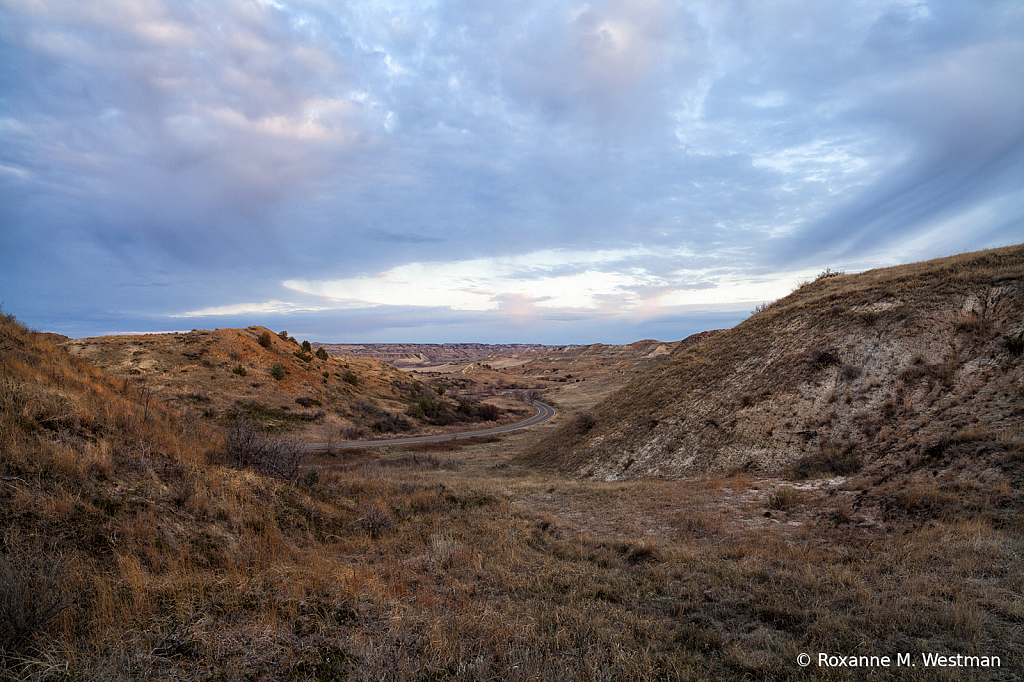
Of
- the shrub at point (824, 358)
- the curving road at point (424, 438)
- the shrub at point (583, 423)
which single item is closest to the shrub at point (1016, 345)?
the shrub at point (824, 358)

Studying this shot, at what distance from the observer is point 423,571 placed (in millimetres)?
6902

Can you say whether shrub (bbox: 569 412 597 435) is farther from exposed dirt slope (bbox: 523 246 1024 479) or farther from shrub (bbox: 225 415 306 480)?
shrub (bbox: 225 415 306 480)

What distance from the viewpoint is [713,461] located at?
15430 millimetres

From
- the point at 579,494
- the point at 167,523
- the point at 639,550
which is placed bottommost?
the point at 579,494

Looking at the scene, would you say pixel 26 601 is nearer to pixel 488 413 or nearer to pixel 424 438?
pixel 424 438

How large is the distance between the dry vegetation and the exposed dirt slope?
168 centimetres

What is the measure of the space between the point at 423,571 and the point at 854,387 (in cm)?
1580

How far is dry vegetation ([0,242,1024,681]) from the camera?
3.94 meters

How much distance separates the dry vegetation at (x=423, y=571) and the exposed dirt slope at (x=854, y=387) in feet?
5.50

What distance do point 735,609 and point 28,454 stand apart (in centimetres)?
987

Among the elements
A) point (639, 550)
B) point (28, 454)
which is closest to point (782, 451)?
point (639, 550)

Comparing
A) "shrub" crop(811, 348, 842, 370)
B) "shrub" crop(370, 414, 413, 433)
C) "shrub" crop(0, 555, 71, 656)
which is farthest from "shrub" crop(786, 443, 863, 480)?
"shrub" crop(370, 414, 413, 433)

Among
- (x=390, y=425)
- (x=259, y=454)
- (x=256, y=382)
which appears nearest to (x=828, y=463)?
(x=259, y=454)

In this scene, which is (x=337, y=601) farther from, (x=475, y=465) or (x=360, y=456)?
(x=360, y=456)
